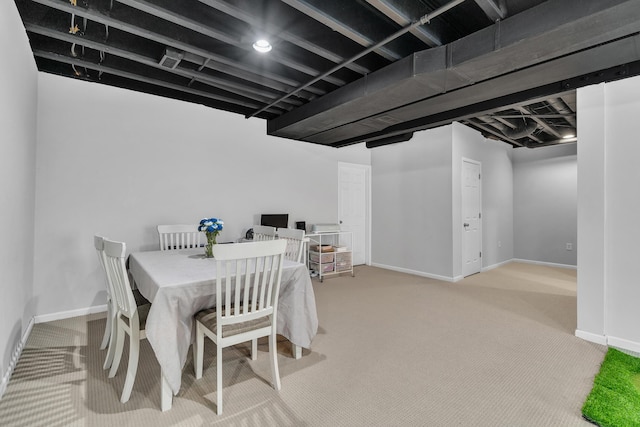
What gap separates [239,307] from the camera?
1.93 metres

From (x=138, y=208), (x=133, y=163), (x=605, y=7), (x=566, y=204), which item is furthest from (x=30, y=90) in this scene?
(x=566, y=204)

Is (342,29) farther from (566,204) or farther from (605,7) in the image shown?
(566,204)

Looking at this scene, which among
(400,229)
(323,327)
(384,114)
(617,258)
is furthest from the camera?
(400,229)

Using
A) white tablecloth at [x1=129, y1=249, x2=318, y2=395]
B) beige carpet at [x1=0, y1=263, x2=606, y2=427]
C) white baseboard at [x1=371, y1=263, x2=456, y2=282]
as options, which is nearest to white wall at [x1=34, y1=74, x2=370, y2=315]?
beige carpet at [x1=0, y1=263, x2=606, y2=427]

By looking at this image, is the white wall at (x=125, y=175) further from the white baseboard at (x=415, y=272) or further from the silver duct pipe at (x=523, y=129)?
the silver duct pipe at (x=523, y=129)

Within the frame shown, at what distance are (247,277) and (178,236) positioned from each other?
A: 2121 mm

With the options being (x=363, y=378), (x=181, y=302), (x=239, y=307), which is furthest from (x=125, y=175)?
(x=363, y=378)

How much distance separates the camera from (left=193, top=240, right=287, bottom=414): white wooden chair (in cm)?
179

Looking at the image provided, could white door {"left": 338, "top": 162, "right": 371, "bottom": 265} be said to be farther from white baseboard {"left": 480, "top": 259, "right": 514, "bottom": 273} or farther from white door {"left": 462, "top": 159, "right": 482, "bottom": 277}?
white baseboard {"left": 480, "top": 259, "right": 514, "bottom": 273}

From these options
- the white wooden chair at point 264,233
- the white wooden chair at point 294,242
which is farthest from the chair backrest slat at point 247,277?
the white wooden chair at point 264,233

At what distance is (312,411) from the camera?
1.82 m

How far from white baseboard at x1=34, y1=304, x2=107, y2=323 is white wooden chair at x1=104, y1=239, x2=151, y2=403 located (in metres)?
1.79

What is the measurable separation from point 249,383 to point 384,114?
10.8 feet

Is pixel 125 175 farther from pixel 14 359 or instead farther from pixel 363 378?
pixel 363 378
